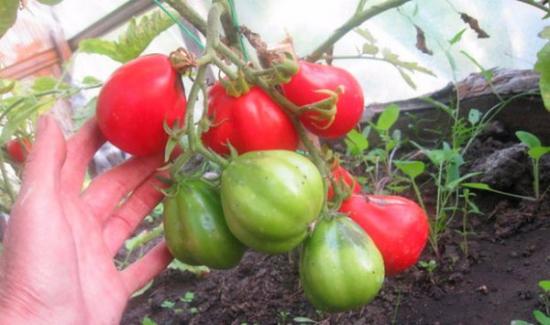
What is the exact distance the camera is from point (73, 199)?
2.81 feet

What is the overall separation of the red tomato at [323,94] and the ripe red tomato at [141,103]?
0.49ft

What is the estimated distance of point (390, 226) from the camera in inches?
29.5

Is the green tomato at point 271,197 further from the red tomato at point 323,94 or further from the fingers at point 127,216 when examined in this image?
the fingers at point 127,216

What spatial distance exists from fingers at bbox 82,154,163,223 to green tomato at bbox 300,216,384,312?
32 centimetres

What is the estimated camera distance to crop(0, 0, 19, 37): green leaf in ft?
2.46

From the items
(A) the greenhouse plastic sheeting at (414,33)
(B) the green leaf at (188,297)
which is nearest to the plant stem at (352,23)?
(A) the greenhouse plastic sheeting at (414,33)

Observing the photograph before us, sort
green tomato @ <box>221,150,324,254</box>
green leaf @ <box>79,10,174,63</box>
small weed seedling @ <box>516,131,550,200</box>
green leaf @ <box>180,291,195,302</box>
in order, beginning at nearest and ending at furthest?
green tomato @ <box>221,150,324,254</box> < green leaf @ <box>79,10,174,63</box> < small weed seedling @ <box>516,131,550,200</box> < green leaf @ <box>180,291,195,302</box>

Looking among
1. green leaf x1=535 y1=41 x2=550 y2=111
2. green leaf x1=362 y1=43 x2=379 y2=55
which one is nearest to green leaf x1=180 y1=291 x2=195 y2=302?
green leaf x1=362 y1=43 x2=379 y2=55

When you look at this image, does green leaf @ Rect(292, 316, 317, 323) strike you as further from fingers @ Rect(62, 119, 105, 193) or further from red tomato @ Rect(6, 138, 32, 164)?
red tomato @ Rect(6, 138, 32, 164)

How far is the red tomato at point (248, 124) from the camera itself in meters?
0.67

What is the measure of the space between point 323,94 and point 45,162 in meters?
0.38

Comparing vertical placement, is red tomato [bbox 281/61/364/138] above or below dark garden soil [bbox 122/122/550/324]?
above

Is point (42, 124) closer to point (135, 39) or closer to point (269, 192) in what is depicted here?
point (135, 39)

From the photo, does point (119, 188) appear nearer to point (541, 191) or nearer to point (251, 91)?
point (251, 91)
